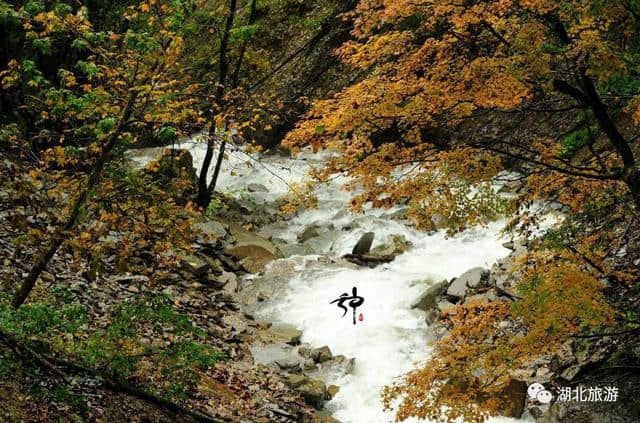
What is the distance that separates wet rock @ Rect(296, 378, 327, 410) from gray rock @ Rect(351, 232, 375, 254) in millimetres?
5763

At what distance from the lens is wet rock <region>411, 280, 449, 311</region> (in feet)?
37.1

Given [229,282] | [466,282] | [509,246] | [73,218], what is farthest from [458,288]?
[73,218]

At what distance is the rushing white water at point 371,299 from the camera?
9.34 metres

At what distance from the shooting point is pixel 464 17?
5.57 m

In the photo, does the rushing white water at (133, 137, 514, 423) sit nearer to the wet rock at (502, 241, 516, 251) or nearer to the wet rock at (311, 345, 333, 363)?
the wet rock at (502, 241, 516, 251)

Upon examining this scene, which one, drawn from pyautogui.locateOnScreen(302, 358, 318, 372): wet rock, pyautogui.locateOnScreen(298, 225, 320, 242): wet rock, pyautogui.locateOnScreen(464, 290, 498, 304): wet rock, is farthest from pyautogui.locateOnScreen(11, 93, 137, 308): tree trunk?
pyautogui.locateOnScreen(298, 225, 320, 242): wet rock

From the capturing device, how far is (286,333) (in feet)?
35.7

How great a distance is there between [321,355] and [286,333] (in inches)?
45.2

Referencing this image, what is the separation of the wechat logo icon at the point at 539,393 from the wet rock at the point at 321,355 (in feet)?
12.1

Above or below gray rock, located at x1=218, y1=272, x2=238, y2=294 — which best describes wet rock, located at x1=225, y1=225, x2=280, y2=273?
above

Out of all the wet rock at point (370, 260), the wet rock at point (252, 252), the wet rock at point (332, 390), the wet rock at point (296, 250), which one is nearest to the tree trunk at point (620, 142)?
the wet rock at point (332, 390)

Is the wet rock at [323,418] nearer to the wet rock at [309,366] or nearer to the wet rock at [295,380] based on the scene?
the wet rock at [295,380]

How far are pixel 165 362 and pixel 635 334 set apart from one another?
17.6 feet

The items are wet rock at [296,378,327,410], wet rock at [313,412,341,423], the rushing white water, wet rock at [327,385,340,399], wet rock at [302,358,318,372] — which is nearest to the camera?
wet rock at [313,412,341,423]
